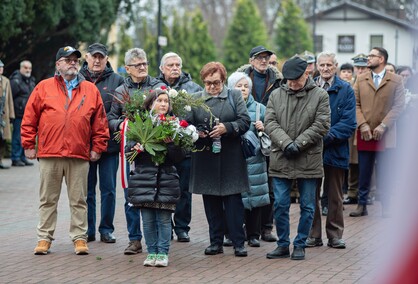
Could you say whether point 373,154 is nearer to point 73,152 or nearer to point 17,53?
point 73,152

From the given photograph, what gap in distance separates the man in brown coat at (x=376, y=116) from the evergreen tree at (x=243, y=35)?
49.8 m

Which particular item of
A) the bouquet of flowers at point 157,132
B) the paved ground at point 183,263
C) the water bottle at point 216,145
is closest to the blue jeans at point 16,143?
the paved ground at point 183,263

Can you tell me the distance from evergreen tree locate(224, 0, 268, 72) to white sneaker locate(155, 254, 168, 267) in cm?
5411

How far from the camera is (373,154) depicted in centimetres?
1143

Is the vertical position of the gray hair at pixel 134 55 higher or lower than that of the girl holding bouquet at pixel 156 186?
higher

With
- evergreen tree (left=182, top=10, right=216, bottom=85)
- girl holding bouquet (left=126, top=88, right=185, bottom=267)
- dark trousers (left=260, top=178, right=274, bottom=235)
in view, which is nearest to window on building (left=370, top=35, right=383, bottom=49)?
evergreen tree (left=182, top=10, right=216, bottom=85)

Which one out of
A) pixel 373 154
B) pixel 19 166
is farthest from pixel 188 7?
pixel 373 154

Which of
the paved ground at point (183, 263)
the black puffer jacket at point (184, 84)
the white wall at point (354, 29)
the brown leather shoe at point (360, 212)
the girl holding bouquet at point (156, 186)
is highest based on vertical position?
the white wall at point (354, 29)

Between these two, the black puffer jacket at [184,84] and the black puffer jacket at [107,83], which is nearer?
the black puffer jacket at [107,83]

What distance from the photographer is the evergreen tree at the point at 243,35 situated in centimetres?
6144

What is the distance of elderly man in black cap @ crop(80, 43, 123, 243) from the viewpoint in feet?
28.6

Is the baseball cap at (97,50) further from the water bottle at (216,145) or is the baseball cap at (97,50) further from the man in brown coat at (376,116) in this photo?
the man in brown coat at (376,116)

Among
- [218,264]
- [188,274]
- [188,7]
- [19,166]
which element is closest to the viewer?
A: [188,274]

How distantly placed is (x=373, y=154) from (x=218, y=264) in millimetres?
4505
